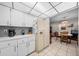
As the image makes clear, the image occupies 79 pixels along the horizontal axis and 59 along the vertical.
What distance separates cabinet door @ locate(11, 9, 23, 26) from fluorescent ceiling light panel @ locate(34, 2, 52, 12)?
0.56 m

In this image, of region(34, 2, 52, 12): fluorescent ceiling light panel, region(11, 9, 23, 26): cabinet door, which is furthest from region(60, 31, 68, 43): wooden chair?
region(11, 9, 23, 26): cabinet door

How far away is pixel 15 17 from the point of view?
5.34 ft

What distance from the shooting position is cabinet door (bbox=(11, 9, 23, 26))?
1.58 m

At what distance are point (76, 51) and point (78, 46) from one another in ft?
0.40

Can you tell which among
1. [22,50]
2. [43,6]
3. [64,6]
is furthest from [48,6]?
[22,50]

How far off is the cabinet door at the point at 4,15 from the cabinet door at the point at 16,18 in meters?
0.11

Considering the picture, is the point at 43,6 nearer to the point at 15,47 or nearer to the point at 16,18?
the point at 16,18

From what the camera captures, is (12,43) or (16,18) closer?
(12,43)

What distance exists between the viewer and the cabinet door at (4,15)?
1.36 m

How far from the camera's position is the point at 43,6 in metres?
1.42

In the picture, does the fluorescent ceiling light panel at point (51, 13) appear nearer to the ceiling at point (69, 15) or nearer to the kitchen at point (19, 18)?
the kitchen at point (19, 18)

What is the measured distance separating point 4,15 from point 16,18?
1.02 ft

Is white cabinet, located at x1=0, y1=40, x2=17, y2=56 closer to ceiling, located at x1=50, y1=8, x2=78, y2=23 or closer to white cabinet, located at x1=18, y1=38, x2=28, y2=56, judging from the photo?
white cabinet, located at x1=18, y1=38, x2=28, y2=56

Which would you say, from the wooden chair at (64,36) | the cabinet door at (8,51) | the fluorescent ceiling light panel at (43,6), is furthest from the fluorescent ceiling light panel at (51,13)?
the cabinet door at (8,51)
